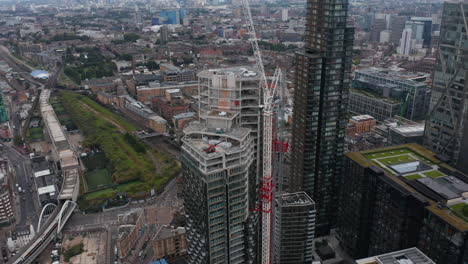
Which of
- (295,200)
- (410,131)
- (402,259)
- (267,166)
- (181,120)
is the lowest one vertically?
(181,120)

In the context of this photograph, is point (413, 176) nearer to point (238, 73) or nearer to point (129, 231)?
point (238, 73)

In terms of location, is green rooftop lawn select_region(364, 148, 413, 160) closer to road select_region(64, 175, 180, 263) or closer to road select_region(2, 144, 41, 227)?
road select_region(64, 175, 180, 263)

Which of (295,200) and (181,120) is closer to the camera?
(295,200)

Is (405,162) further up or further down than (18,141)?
further up

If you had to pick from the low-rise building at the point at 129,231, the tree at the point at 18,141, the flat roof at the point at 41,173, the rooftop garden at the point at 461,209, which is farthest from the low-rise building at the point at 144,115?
the rooftop garden at the point at 461,209

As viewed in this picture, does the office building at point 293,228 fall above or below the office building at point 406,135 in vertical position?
below

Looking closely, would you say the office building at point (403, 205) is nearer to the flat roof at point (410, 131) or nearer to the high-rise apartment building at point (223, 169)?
the flat roof at point (410, 131)

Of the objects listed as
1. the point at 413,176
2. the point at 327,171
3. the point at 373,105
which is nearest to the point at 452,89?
the point at 413,176
